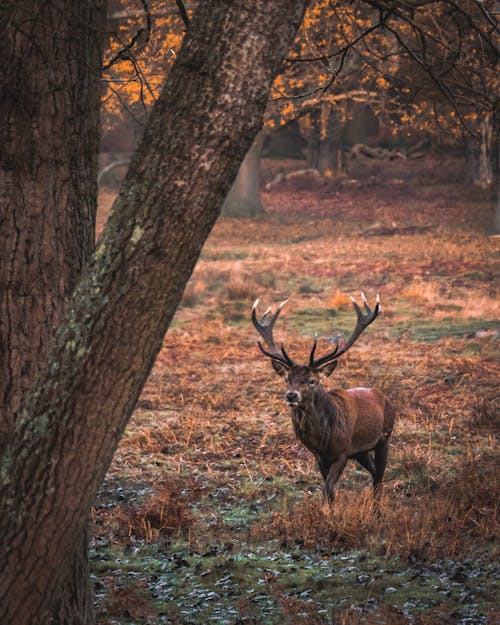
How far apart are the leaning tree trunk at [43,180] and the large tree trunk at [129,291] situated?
1.12 m

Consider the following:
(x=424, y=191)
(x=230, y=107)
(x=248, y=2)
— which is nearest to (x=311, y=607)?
(x=230, y=107)

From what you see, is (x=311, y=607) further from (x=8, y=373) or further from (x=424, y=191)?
(x=424, y=191)

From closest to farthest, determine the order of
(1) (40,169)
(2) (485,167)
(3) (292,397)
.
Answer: (1) (40,169) → (3) (292,397) → (2) (485,167)

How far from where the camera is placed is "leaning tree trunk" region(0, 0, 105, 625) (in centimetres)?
476

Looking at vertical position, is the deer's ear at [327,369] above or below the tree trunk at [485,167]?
below

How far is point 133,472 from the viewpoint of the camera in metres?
9.41

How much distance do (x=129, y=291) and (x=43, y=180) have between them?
55.2 inches

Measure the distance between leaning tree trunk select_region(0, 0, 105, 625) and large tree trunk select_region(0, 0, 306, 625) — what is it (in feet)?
3.67

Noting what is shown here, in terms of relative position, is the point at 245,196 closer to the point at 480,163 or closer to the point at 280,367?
the point at 480,163

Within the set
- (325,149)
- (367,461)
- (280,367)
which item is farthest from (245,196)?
(280,367)

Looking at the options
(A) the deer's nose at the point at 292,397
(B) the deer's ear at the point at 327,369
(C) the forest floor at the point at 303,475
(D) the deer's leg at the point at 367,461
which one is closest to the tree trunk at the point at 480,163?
(C) the forest floor at the point at 303,475

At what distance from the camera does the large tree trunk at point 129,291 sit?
12.2ft

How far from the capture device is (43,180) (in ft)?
15.8

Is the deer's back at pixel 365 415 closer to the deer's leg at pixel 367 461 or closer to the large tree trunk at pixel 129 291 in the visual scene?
the deer's leg at pixel 367 461
